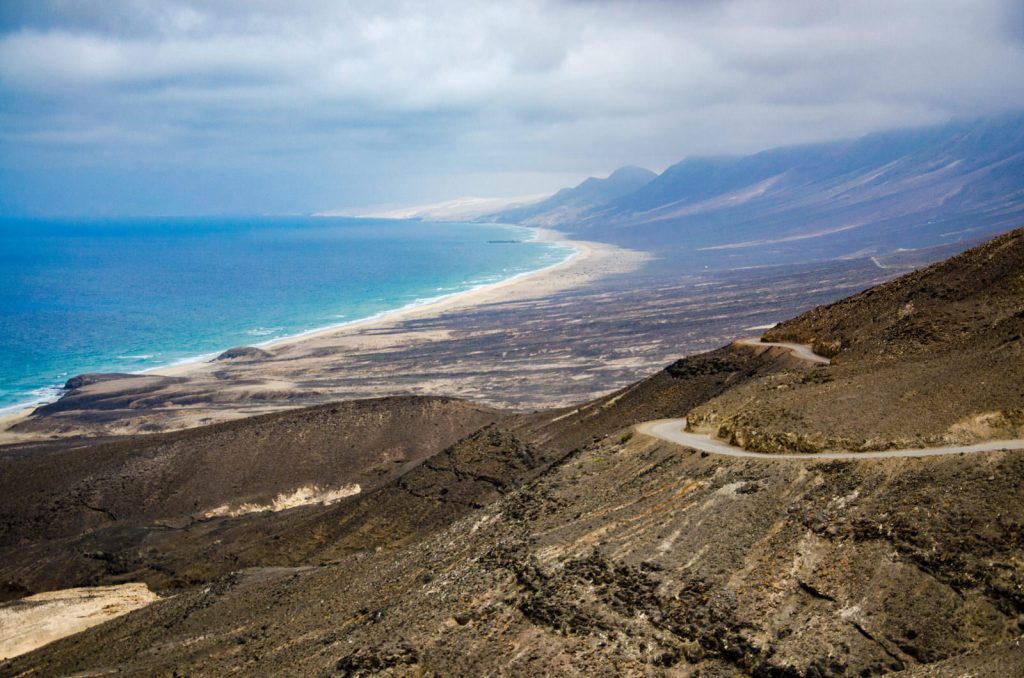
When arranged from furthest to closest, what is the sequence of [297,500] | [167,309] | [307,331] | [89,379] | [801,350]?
1. [167,309]
2. [307,331]
3. [89,379]
4. [297,500]
5. [801,350]

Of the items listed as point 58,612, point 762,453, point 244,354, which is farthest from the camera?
point 244,354

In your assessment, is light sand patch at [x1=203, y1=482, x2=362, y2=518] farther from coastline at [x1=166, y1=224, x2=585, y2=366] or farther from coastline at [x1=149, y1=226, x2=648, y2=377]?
coastline at [x1=166, y1=224, x2=585, y2=366]

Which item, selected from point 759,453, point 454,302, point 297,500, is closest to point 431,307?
point 454,302

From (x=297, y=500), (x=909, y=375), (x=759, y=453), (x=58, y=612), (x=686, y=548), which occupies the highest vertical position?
(x=909, y=375)

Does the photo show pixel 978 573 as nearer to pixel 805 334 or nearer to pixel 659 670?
pixel 659 670

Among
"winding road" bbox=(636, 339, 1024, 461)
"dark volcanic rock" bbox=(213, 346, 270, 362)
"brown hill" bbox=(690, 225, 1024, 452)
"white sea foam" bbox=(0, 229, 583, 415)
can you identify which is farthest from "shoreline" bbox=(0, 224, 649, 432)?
"brown hill" bbox=(690, 225, 1024, 452)

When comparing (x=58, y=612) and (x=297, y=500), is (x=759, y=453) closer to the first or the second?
(x=58, y=612)

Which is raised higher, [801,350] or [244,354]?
[801,350]

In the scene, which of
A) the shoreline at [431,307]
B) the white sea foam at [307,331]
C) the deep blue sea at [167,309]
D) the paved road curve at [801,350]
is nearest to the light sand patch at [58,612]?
the paved road curve at [801,350]
